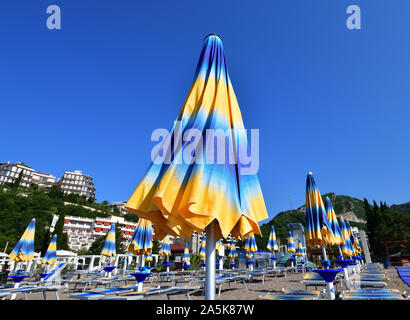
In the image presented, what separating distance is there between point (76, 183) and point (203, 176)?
363 ft

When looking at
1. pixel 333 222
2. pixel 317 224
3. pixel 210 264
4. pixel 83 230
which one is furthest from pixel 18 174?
pixel 210 264

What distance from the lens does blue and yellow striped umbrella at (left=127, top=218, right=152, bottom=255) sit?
10401mm

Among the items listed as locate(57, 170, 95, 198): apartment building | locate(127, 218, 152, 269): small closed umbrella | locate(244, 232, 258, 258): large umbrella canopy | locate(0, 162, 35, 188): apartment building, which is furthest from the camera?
locate(57, 170, 95, 198): apartment building

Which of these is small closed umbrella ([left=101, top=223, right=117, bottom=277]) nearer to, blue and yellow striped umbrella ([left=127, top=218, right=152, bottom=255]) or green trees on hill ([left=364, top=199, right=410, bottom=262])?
blue and yellow striped umbrella ([left=127, top=218, right=152, bottom=255])

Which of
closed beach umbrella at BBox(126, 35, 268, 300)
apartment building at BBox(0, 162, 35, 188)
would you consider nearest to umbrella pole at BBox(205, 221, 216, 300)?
closed beach umbrella at BBox(126, 35, 268, 300)

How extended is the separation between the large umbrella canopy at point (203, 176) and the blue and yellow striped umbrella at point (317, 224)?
19.8ft

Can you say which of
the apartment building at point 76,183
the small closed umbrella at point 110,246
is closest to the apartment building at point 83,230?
the apartment building at point 76,183

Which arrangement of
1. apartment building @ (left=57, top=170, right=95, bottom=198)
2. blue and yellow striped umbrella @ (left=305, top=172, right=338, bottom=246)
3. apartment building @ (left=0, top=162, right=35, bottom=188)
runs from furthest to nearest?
apartment building @ (left=57, top=170, right=95, bottom=198) → apartment building @ (left=0, top=162, right=35, bottom=188) → blue and yellow striped umbrella @ (left=305, top=172, right=338, bottom=246)

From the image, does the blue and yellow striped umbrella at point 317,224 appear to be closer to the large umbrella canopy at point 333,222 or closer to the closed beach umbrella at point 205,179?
the large umbrella canopy at point 333,222

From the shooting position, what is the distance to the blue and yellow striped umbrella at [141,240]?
10.4m

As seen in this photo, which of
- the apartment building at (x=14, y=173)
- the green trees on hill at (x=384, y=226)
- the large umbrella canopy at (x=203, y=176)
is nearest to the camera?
the large umbrella canopy at (x=203, y=176)

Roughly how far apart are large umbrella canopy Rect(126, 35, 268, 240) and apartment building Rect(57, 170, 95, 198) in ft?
355

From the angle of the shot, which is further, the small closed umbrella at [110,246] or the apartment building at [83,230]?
the apartment building at [83,230]
